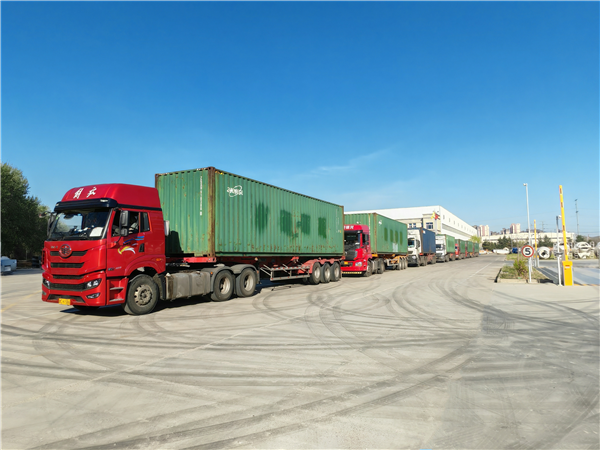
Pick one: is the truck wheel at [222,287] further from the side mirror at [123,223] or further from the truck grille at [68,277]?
the truck grille at [68,277]

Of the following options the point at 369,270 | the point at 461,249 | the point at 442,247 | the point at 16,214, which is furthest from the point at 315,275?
the point at 461,249

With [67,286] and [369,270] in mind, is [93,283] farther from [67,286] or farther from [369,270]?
[369,270]

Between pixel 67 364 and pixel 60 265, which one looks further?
pixel 60 265

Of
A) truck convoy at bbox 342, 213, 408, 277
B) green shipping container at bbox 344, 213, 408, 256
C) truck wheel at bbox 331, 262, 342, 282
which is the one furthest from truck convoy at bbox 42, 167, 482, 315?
green shipping container at bbox 344, 213, 408, 256

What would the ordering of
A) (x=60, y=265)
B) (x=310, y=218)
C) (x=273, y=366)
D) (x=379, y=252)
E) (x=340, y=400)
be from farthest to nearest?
(x=379, y=252), (x=310, y=218), (x=60, y=265), (x=273, y=366), (x=340, y=400)

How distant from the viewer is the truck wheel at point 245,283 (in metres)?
13.1

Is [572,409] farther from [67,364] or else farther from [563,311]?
[563,311]

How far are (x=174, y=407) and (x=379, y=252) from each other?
22913 mm

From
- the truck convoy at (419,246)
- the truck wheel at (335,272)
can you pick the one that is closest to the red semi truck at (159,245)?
the truck wheel at (335,272)

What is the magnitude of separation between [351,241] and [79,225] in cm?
1593

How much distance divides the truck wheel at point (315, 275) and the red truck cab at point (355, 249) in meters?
4.25

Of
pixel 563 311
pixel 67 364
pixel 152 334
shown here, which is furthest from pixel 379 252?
pixel 67 364

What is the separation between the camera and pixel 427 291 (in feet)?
49.3

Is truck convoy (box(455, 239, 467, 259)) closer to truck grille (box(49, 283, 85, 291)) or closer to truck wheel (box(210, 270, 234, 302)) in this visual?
truck wheel (box(210, 270, 234, 302))
